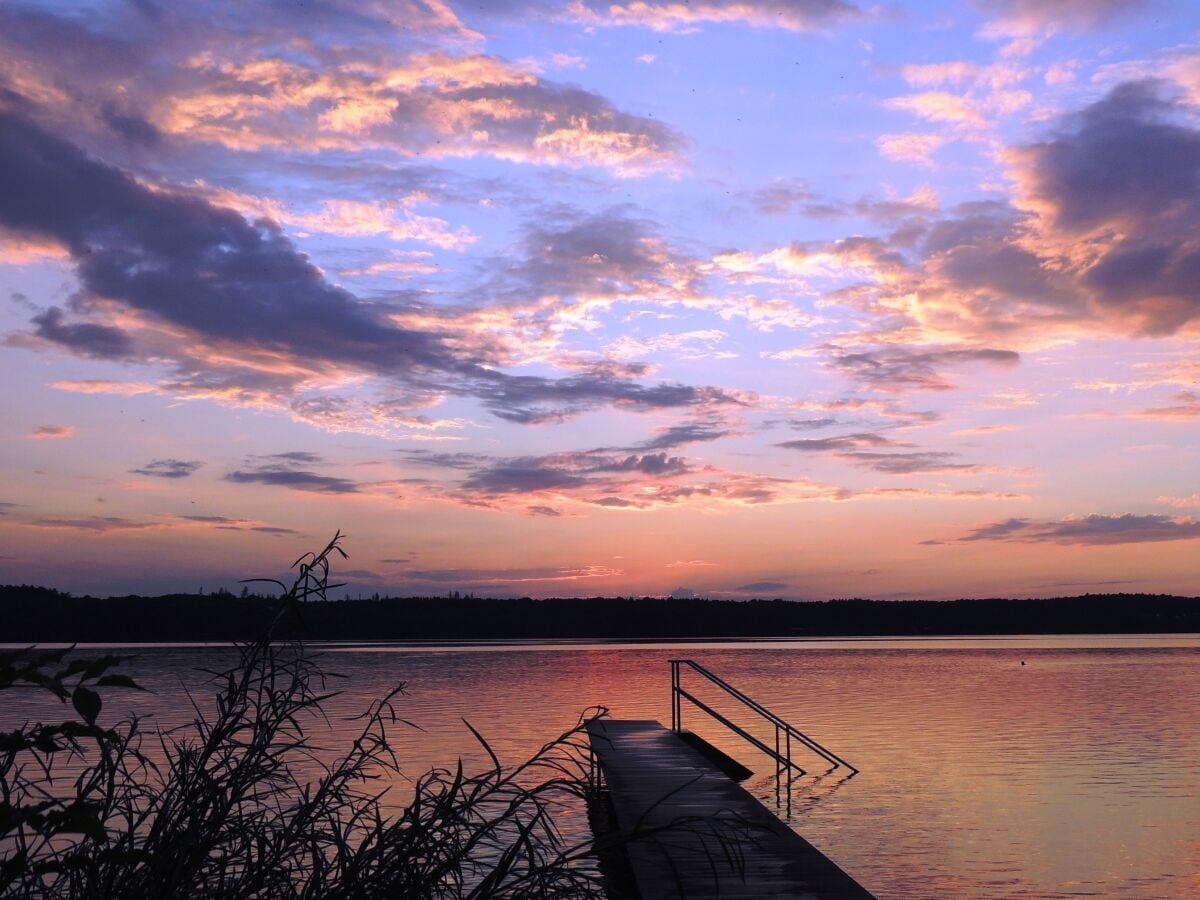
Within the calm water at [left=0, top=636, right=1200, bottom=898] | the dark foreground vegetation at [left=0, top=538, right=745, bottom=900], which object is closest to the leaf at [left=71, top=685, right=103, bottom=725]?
the dark foreground vegetation at [left=0, top=538, right=745, bottom=900]

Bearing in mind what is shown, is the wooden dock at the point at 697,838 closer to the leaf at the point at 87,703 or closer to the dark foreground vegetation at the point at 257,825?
the dark foreground vegetation at the point at 257,825

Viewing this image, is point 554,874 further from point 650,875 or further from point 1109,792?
point 1109,792

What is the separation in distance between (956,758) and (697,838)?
23860mm

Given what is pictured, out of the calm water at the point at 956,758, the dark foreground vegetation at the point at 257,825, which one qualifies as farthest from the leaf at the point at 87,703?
the calm water at the point at 956,758

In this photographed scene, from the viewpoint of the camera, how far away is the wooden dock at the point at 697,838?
1246 cm

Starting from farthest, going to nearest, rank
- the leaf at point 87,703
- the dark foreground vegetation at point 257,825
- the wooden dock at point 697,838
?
the wooden dock at point 697,838 < the dark foreground vegetation at point 257,825 < the leaf at point 87,703

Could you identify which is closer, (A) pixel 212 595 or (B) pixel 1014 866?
(A) pixel 212 595

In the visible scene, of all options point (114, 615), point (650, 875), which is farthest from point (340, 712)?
point (114, 615)

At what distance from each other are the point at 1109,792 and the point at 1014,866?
10162 millimetres

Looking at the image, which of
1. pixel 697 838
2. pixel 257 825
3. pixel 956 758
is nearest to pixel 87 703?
pixel 257 825

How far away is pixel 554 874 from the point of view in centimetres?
330

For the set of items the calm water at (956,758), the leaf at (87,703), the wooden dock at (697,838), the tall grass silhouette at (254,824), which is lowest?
the calm water at (956,758)

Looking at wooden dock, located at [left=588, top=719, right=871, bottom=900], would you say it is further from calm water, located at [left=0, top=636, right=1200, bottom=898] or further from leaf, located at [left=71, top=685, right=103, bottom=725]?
calm water, located at [left=0, top=636, right=1200, bottom=898]

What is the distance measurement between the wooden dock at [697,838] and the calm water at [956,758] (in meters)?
2.96
